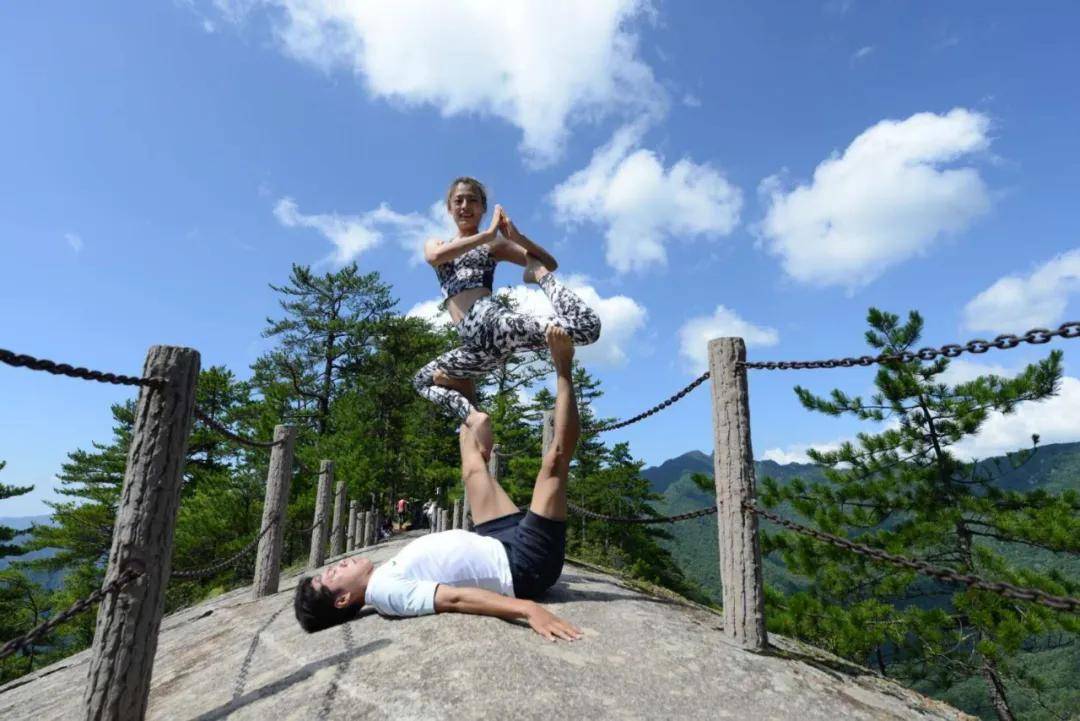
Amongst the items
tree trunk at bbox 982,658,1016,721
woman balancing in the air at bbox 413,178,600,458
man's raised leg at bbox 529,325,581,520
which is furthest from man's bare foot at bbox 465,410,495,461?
Result: tree trunk at bbox 982,658,1016,721

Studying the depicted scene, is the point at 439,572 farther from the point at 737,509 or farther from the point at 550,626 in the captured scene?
the point at 737,509

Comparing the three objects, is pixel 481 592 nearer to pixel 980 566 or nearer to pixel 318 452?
pixel 980 566

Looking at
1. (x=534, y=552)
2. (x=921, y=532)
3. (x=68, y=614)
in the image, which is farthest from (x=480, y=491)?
(x=921, y=532)

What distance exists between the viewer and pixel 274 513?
19.4 feet

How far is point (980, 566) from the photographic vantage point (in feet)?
38.6

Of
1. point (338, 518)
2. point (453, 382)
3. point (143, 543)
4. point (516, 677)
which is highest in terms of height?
point (453, 382)

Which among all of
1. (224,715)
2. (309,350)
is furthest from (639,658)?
(309,350)

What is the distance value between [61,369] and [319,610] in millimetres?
1887

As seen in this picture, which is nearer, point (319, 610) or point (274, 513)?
point (319, 610)

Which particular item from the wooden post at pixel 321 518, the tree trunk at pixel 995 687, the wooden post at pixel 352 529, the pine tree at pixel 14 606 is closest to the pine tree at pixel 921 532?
the tree trunk at pixel 995 687

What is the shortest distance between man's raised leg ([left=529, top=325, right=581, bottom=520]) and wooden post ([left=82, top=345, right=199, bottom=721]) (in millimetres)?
1751

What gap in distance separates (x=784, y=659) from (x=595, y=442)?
28.7 meters

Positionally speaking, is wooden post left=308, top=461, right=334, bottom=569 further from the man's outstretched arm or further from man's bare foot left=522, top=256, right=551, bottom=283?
the man's outstretched arm

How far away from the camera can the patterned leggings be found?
3448 mm
